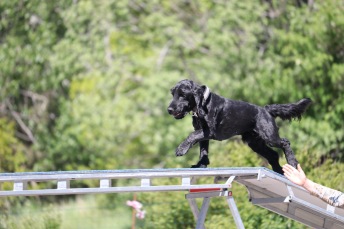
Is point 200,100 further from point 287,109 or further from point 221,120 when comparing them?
point 287,109

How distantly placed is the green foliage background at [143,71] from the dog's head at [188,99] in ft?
14.9

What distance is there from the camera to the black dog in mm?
6535

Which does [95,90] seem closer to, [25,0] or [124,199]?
[25,0]

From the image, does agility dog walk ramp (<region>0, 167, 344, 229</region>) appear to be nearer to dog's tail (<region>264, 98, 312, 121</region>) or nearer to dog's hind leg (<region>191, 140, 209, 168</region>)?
dog's hind leg (<region>191, 140, 209, 168</region>)

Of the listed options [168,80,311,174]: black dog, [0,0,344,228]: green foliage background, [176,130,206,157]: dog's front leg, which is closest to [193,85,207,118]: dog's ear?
[168,80,311,174]: black dog

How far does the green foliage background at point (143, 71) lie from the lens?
12.9 m

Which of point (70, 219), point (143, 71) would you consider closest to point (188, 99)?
point (70, 219)

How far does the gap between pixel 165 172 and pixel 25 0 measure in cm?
1106

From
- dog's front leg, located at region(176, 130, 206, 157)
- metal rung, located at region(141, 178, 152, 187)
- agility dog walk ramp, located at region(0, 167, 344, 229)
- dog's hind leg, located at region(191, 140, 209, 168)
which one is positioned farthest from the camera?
dog's hind leg, located at region(191, 140, 209, 168)

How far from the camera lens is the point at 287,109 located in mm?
7363

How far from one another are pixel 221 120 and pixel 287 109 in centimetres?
97

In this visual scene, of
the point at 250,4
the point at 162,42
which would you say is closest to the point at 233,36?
the point at 250,4

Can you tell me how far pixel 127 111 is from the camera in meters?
15.3

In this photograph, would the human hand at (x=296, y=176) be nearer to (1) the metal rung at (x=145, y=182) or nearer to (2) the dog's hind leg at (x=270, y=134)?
(2) the dog's hind leg at (x=270, y=134)
